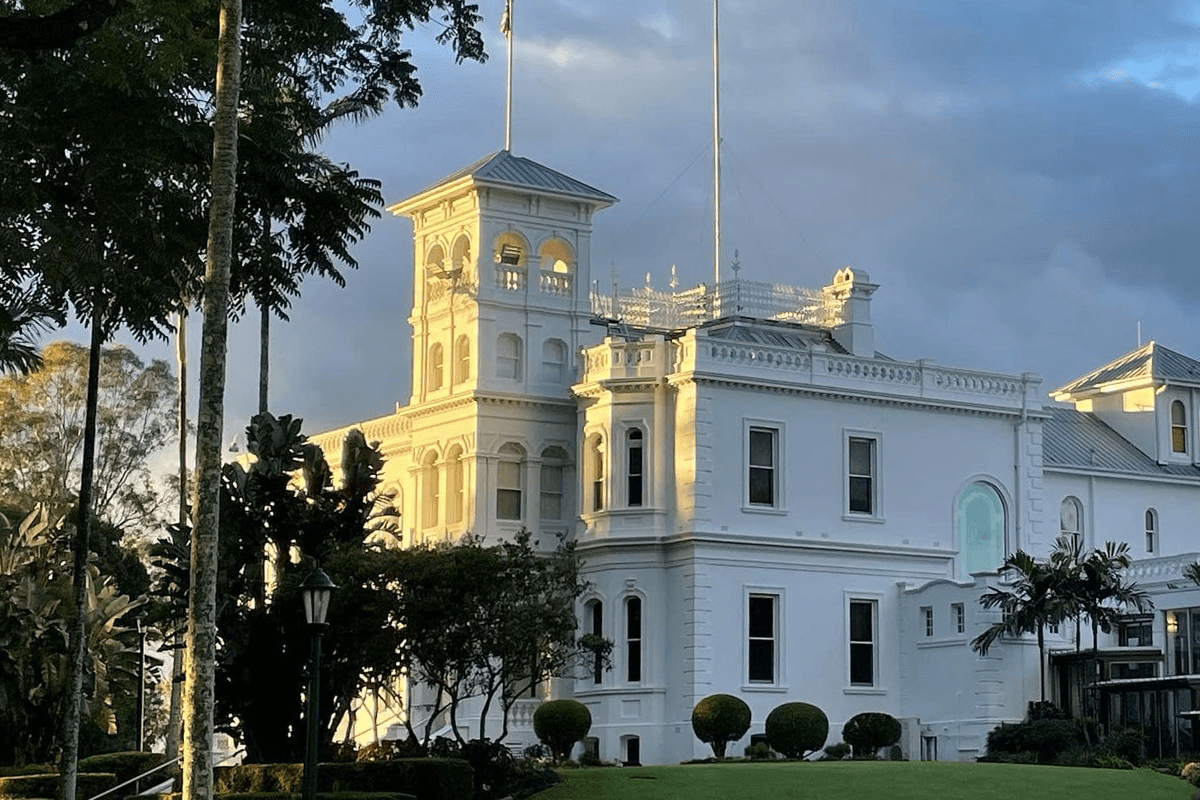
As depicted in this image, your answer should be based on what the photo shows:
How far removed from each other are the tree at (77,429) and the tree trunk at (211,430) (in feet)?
142

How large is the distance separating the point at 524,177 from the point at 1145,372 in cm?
2118

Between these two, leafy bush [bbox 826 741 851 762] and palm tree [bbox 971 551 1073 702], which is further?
leafy bush [bbox 826 741 851 762]

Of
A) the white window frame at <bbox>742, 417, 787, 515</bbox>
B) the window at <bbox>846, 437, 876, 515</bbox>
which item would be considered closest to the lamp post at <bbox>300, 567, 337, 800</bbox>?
the white window frame at <bbox>742, 417, 787, 515</bbox>

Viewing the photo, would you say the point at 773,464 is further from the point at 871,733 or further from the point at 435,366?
the point at 435,366

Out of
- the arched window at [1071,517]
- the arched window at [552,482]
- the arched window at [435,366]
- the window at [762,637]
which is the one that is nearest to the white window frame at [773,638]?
the window at [762,637]

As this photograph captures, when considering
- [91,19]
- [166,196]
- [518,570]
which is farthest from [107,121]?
[518,570]

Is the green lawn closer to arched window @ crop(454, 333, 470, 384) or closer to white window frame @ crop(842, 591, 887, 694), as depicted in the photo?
white window frame @ crop(842, 591, 887, 694)

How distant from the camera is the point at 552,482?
5359 centimetres

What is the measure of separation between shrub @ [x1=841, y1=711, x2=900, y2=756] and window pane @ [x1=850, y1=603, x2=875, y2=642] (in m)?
3.34

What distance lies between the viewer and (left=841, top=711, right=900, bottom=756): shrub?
156 feet

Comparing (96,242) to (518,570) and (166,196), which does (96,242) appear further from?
(518,570)

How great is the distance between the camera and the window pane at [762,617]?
162ft

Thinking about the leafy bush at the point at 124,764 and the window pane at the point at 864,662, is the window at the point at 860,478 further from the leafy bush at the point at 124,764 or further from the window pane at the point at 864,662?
the leafy bush at the point at 124,764

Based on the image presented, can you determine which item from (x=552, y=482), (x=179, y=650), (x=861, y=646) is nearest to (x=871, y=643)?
(x=861, y=646)
